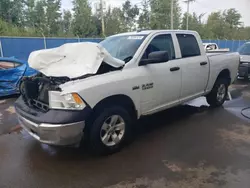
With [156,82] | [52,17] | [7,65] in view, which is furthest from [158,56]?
[52,17]

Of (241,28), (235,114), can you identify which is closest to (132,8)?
(241,28)

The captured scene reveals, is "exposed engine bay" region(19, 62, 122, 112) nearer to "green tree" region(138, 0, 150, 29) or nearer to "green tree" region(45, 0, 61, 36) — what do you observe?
"green tree" region(45, 0, 61, 36)

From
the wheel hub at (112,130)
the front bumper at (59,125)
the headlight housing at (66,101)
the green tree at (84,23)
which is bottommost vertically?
the wheel hub at (112,130)

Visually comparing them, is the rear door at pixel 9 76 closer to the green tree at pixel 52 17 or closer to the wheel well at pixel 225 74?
the wheel well at pixel 225 74

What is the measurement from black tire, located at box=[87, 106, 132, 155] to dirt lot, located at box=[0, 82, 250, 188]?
121 millimetres

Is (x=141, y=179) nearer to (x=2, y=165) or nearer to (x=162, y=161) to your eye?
(x=162, y=161)

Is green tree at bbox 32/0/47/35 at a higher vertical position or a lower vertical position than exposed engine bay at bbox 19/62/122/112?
higher

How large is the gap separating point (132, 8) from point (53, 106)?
44392 millimetres

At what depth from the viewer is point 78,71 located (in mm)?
3225

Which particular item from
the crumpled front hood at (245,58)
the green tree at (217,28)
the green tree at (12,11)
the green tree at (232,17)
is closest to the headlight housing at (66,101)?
the crumpled front hood at (245,58)

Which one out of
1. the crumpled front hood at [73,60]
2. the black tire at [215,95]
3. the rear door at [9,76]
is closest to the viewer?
the crumpled front hood at [73,60]

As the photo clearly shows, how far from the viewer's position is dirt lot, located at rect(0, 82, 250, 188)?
289 centimetres

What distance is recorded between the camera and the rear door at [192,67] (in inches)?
180

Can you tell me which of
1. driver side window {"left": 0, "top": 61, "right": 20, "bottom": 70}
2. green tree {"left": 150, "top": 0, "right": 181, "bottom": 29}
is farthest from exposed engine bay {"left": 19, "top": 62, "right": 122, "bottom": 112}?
green tree {"left": 150, "top": 0, "right": 181, "bottom": 29}
